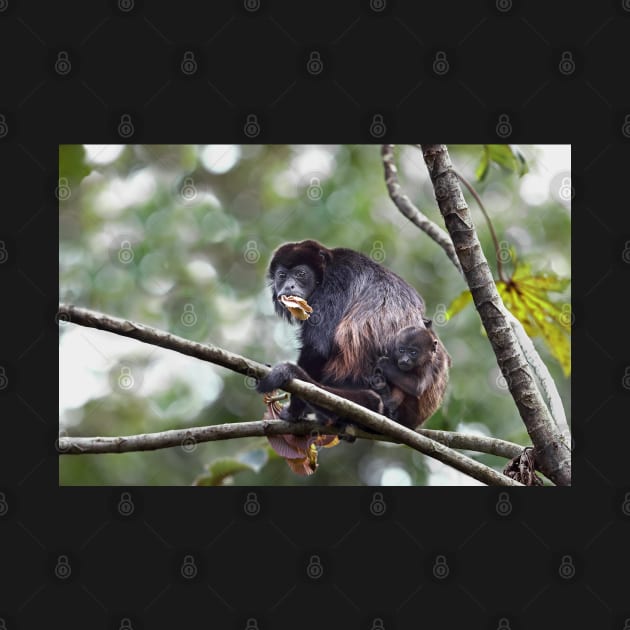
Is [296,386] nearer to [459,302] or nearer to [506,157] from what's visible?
[459,302]

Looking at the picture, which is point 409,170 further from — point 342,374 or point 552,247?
point 342,374

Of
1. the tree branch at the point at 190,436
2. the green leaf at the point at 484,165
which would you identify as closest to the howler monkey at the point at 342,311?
the tree branch at the point at 190,436

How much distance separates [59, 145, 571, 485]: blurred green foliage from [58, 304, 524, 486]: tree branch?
306cm

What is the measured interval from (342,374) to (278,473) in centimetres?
320

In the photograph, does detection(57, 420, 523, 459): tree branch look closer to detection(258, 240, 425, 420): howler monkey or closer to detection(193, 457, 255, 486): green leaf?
detection(258, 240, 425, 420): howler monkey

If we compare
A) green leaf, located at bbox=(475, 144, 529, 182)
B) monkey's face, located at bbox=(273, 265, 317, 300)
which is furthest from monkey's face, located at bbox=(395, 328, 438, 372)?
green leaf, located at bbox=(475, 144, 529, 182)

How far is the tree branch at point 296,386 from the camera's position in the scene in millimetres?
3881

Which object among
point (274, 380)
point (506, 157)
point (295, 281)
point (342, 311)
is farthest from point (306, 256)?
point (274, 380)

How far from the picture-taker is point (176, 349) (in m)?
4.01

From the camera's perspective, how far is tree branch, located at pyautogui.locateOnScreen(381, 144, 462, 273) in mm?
5734

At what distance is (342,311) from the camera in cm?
561

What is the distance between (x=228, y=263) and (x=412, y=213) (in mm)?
3760

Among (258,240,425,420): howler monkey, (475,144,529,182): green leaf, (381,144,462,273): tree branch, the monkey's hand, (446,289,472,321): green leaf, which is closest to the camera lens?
the monkey's hand

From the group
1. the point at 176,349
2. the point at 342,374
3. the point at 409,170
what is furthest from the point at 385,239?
the point at 176,349
